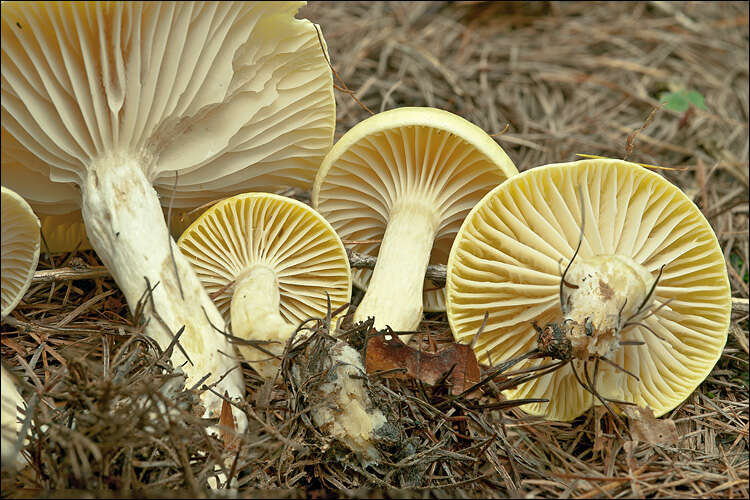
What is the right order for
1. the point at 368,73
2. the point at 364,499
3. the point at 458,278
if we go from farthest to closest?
the point at 368,73 < the point at 458,278 < the point at 364,499

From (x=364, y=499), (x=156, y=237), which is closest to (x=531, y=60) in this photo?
(x=156, y=237)

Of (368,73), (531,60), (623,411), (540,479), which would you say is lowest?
(540,479)

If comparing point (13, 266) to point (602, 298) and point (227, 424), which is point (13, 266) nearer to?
point (227, 424)

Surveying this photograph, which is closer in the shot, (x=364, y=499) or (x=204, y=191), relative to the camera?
(x=364, y=499)

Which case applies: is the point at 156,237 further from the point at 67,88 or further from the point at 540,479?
the point at 540,479

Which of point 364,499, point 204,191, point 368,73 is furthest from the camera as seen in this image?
point 368,73

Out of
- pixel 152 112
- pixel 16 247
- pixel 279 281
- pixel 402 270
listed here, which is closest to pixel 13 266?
pixel 16 247

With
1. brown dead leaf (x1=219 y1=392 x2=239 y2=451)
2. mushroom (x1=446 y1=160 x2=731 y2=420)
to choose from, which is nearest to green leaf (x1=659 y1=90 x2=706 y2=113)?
mushroom (x1=446 y1=160 x2=731 y2=420)

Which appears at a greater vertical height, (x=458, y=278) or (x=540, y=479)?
(x=458, y=278)

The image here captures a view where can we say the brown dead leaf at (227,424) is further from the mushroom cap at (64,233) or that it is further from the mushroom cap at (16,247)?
the mushroom cap at (64,233)
